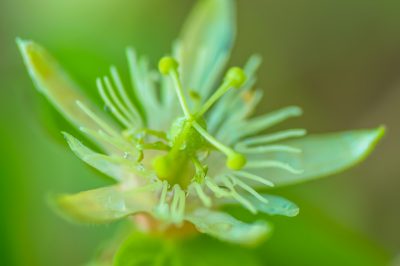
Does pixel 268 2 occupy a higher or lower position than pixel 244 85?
higher

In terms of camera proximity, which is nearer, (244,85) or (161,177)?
(161,177)

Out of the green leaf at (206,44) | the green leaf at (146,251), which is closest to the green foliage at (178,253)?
the green leaf at (146,251)

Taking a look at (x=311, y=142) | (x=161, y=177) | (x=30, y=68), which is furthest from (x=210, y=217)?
(x=30, y=68)

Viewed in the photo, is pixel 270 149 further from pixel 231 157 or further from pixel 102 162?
pixel 102 162

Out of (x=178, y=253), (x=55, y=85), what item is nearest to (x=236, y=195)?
(x=178, y=253)

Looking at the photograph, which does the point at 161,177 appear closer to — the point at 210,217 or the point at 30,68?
the point at 210,217

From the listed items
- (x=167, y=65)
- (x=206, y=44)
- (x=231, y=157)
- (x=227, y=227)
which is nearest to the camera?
(x=227, y=227)

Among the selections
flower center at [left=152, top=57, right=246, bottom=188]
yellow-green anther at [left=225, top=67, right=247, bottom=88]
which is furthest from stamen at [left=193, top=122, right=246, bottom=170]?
yellow-green anther at [left=225, top=67, right=247, bottom=88]
